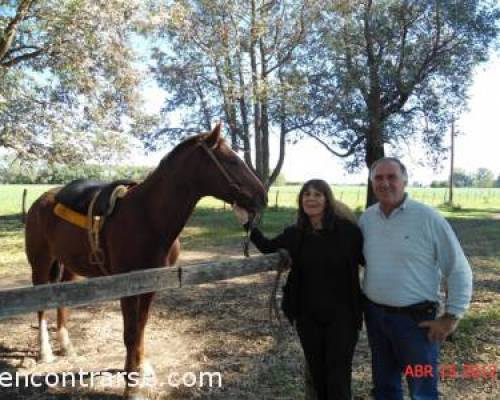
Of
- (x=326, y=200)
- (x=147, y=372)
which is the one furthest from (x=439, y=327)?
(x=147, y=372)

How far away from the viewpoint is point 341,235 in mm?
2652

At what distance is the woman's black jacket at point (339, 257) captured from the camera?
2637 mm

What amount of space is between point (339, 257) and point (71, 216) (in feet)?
8.45

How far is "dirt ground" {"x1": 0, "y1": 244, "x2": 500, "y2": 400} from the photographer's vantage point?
3.66m

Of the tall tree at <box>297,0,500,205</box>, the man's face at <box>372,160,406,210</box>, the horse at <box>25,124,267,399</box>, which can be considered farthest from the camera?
the tall tree at <box>297,0,500,205</box>

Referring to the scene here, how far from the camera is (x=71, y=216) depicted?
3988 millimetres

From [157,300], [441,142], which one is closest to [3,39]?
[157,300]

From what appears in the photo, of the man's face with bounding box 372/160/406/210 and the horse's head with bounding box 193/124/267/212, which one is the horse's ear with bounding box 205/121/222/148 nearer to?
the horse's head with bounding box 193/124/267/212

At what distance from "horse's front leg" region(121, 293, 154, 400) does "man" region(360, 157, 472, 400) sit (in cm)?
189

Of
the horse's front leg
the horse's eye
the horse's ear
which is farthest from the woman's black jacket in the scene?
the horse's front leg

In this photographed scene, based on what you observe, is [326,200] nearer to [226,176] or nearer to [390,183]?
[390,183]

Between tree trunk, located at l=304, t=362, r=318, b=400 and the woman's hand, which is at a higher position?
the woman's hand

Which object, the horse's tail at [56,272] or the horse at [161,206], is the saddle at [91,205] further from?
the horse's tail at [56,272]

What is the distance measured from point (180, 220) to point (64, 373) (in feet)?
6.43
